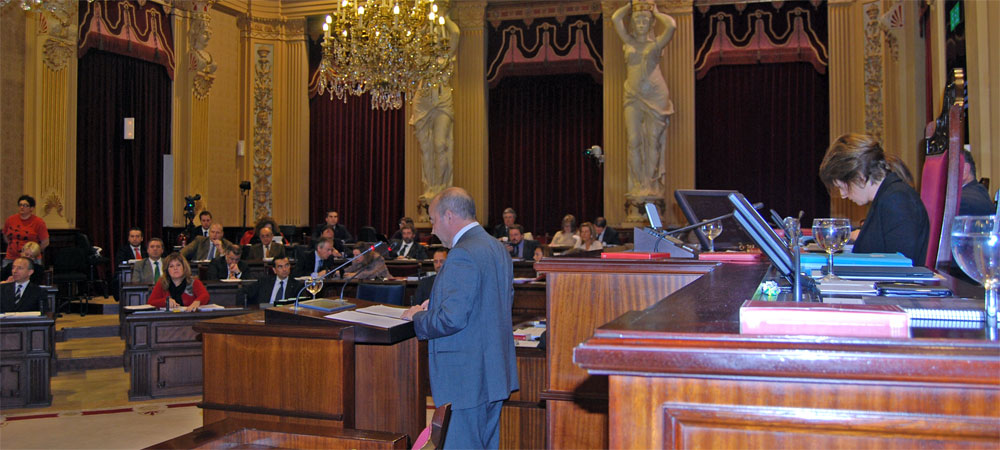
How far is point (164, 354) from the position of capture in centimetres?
551

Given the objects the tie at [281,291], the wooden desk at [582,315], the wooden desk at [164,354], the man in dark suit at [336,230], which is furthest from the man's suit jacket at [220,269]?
the wooden desk at [582,315]

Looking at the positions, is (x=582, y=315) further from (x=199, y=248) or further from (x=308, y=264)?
(x=199, y=248)

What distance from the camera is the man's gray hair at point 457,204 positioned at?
9.78 ft

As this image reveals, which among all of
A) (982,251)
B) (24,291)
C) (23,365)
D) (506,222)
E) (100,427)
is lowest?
(100,427)

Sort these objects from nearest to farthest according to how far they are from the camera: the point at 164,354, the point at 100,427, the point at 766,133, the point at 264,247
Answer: the point at 100,427 → the point at 164,354 → the point at 264,247 → the point at 766,133

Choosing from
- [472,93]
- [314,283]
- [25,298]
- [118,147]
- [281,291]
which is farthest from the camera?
[472,93]

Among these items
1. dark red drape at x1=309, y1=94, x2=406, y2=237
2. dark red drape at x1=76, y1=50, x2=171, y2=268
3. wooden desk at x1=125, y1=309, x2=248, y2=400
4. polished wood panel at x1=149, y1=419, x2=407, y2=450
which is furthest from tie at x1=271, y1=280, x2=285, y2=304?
dark red drape at x1=309, y1=94, x2=406, y2=237

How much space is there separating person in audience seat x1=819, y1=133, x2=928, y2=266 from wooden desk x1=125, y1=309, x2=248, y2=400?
4.19 meters

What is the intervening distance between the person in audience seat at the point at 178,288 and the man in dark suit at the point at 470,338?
373 centimetres

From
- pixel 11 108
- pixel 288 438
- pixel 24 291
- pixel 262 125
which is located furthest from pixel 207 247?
pixel 288 438

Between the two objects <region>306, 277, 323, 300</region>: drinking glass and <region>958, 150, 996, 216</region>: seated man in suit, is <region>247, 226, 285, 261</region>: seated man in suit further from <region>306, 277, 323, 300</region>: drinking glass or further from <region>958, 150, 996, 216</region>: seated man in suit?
<region>958, 150, 996, 216</region>: seated man in suit

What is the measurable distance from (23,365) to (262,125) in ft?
24.8

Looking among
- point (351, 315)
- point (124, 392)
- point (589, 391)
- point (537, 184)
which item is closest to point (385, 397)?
point (351, 315)

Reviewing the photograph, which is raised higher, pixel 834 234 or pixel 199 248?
pixel 834 234
